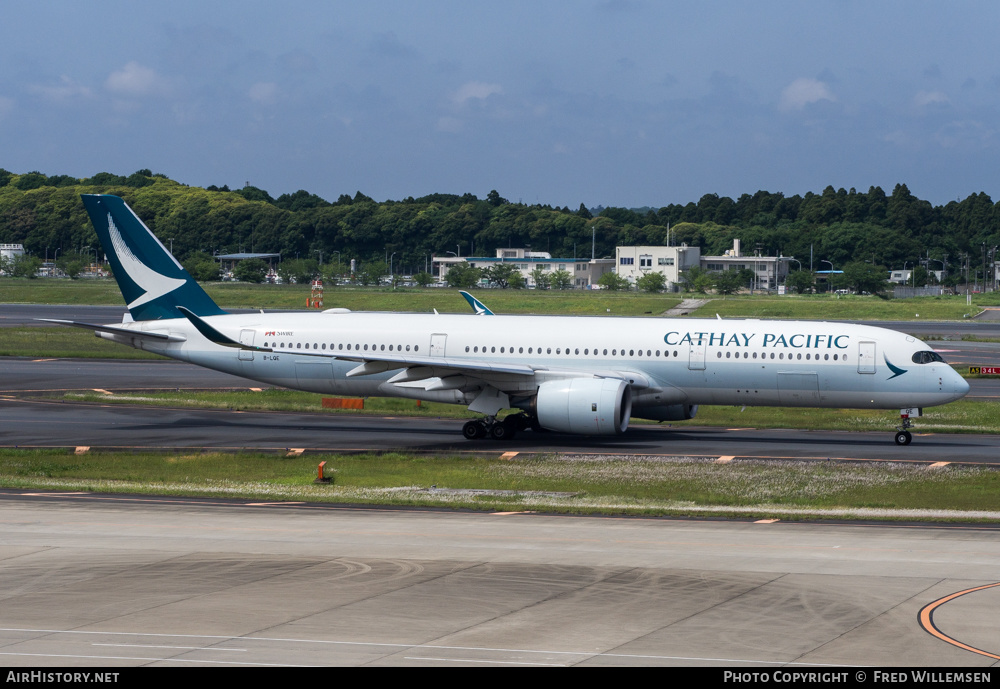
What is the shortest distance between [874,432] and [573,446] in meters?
12.8

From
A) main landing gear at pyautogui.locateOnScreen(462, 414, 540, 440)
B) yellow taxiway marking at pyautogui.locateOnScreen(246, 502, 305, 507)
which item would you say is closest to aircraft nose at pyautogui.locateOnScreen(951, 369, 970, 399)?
main landing gear at pyautogui.locateOnScreen(462, 414, 540, 440)

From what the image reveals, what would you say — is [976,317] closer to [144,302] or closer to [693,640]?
[144,302]

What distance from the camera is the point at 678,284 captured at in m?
189

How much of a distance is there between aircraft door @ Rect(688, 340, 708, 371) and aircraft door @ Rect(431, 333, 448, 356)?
9300mm

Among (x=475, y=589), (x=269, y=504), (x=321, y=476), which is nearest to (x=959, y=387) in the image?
(x=321, y=476)

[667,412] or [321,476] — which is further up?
[667,412]

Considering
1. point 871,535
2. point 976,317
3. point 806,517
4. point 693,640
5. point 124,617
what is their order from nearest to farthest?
point 693,640 < point 124,617 < point 871,535 < point 806,517 < point 976,317

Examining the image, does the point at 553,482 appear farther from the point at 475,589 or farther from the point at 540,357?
the point at 475,589

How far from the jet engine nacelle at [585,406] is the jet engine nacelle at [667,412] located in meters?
2.74

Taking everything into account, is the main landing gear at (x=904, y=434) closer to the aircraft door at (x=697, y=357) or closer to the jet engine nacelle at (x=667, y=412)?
the jet engine nacelle at (x=667, y=412)

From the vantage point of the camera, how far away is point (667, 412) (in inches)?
1603

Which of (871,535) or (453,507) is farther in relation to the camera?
(453,507)

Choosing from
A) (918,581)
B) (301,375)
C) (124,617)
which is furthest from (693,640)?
(301,375)

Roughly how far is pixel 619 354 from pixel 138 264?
19.8m
